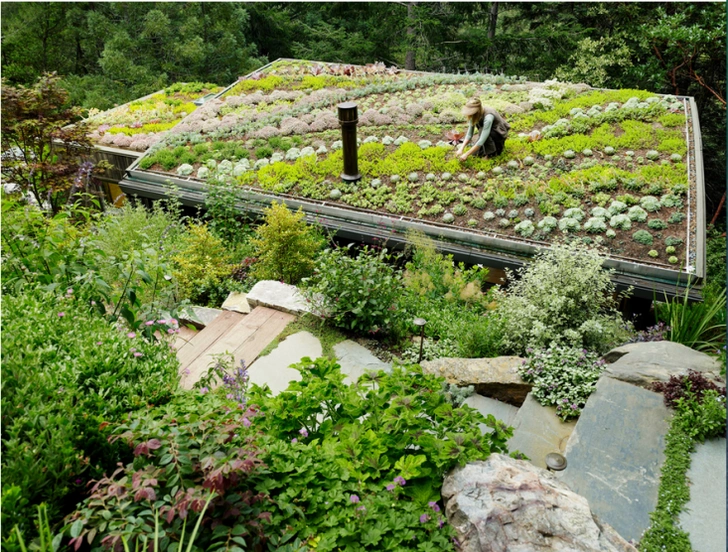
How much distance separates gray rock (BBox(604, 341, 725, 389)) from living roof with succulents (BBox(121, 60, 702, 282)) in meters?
1.57

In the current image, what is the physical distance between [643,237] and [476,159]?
244 centimetres

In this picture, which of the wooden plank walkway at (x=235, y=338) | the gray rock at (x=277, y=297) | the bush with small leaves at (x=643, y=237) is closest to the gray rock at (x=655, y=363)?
the bush with small leaves at (x=643, y=237)

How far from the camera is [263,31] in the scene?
21078mm

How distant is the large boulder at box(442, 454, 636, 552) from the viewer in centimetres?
220

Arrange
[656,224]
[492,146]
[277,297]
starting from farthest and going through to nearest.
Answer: [492,146] < [656,224] < [277,297]

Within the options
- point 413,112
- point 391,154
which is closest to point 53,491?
point 391,154

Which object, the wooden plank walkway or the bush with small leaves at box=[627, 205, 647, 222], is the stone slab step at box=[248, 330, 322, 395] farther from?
the bush with small leaves at box=[627, 205, 647, 222]

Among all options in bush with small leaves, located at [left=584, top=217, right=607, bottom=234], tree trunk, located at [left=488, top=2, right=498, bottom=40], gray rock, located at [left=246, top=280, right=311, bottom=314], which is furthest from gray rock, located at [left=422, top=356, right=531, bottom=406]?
tree trunk, located at [left=488, top=2, right=498, bottom=40]

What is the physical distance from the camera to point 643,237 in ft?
18.9

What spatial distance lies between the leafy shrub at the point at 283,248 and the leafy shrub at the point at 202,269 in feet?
1.20

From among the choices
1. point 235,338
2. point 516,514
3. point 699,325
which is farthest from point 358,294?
point 699,325

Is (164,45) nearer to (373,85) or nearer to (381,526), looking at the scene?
(373,85)

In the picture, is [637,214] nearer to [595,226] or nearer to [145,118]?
[595,226]

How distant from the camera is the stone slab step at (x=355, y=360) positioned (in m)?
4.29
